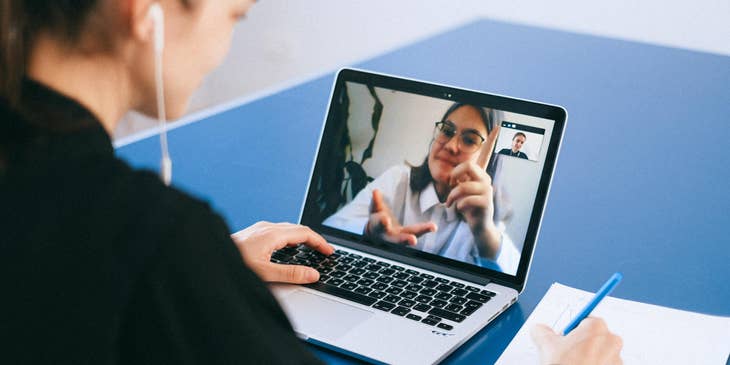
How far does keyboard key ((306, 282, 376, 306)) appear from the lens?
3.76 feet

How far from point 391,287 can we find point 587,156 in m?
0.63

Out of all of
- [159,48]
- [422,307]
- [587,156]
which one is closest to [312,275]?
[422,307]

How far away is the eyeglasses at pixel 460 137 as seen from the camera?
4.09ft

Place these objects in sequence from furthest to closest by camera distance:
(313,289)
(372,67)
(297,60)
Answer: (297,60)
(372,67)
(313,289)

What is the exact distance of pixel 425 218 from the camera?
1.25 m

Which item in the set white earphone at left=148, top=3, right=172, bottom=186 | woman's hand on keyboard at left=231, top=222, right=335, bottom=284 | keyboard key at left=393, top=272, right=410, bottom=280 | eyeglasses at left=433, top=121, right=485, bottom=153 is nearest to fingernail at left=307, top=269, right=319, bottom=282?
woman's hand on keyboard at left=231, top=222, right=335, bottom=284

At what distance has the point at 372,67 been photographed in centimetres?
207

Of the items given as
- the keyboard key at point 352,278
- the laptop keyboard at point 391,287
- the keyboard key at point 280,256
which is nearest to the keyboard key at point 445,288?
the laptop keyboard at point 391,287

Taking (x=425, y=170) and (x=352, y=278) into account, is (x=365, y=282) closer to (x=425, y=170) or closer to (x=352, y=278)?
(x=352, y=278)

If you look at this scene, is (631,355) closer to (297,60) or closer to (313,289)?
(313,289)

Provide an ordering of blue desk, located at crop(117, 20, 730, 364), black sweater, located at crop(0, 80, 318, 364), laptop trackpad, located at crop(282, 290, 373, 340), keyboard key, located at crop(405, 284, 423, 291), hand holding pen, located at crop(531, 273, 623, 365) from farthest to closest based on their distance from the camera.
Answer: blue desk, located at crop(117, 20, 730, 364), keyboard key, located at crop(405, 284, 423, 291), laptop trackpad, located at crop(282, 290, 373, 340), hand holding pen, located at crop(531, 273, 623, 365), black sweater, located at crop(0, 80, 318, 364)

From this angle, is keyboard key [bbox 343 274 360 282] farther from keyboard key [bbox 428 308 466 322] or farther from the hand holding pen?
the hand holding pen

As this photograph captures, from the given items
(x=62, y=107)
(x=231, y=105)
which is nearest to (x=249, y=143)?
(x=231, y=105)

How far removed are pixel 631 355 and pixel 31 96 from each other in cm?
72
